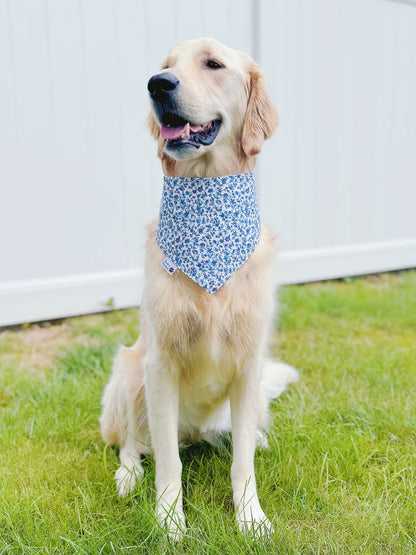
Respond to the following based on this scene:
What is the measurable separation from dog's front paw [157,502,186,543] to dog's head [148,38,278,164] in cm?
107

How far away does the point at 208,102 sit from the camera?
5.18 ft

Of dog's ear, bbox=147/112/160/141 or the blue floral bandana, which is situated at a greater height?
dog's ear, bbox=147/112/160/141

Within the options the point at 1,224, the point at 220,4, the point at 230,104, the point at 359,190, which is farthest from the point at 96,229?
the point at 359,190

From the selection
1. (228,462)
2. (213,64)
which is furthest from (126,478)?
(213,64)

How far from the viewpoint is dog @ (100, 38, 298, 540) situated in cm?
158

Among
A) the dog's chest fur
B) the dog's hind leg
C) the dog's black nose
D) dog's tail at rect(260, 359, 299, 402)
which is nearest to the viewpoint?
the dog's black nose

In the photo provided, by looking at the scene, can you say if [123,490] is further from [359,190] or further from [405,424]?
[359,190]

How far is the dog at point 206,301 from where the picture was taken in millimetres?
1583

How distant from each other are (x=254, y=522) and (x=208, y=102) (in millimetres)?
1249

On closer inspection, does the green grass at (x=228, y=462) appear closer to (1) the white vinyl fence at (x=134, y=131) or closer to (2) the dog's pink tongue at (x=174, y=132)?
(1) the white vinyl fence at (x=134, y=131)

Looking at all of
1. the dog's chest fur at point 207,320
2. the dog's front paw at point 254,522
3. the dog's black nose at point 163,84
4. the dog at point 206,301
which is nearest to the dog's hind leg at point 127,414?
the dog at point 206,301

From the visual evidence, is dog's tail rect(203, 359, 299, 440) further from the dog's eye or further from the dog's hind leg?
the dog's eye

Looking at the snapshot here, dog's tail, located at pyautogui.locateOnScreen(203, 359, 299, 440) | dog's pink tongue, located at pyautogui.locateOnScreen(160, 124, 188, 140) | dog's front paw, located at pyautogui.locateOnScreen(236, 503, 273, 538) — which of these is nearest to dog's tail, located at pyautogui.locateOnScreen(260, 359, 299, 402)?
dog's tail, located at pyautogui.locateOnScreen(203, 359, 299, 440)

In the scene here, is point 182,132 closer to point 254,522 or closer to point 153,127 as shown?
point 153,127
